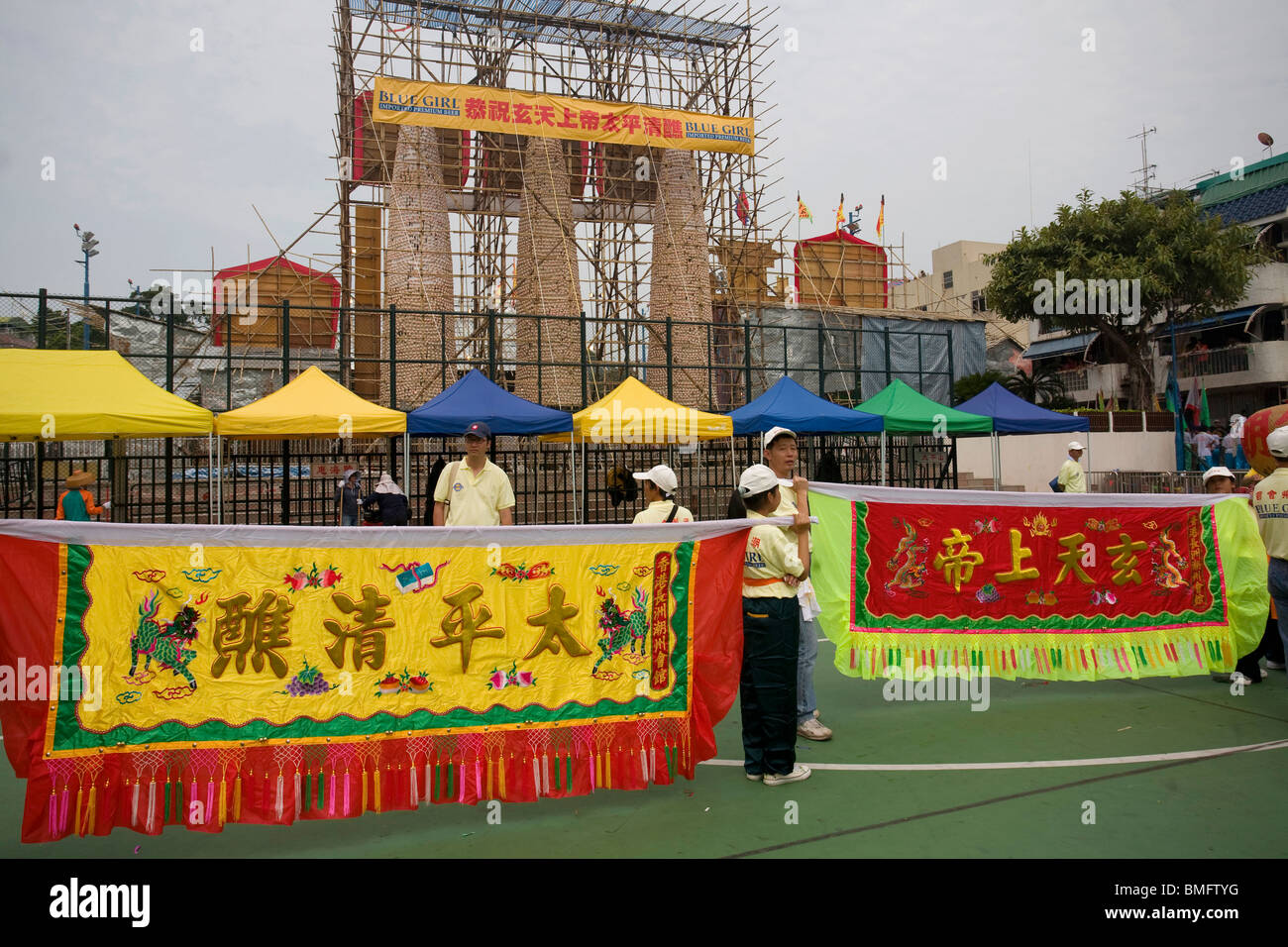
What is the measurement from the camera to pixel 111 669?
11.8ft

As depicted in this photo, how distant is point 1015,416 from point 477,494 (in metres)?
11.6

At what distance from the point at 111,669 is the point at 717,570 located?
2.88 metres

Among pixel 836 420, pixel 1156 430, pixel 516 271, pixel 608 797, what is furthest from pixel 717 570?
pixel 1156 430

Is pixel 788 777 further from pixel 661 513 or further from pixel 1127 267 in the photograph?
pixel 1127 267

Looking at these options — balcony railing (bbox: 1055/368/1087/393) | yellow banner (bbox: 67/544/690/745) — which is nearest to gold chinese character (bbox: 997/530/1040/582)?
yellow banner (bbox: 67/544/690/745)

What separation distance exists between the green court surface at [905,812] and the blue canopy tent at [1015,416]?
9.64m

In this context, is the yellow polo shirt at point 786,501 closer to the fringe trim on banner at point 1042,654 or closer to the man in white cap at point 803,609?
the man in white cap at point 803,609

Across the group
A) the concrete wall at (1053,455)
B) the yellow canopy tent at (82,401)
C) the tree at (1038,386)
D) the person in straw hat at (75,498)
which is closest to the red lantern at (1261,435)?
the yellow canopy tent at (82,401)

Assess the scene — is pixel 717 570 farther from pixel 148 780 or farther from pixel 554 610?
pixel 148 780

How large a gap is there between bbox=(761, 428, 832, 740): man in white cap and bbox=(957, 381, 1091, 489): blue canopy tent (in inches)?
411

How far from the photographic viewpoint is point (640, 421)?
1188 centimetres

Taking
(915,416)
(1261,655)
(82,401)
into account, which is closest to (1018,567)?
(1261,655)
